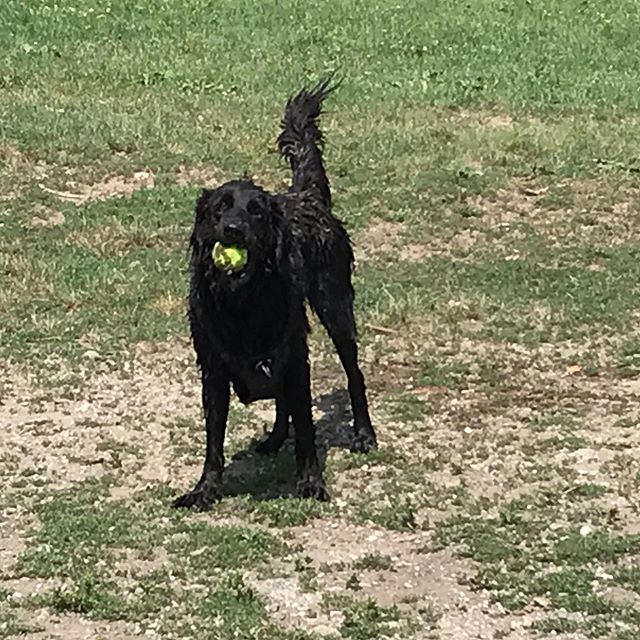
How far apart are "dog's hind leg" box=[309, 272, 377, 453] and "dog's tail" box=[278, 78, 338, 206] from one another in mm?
476

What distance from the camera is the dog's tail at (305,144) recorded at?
24.7ft

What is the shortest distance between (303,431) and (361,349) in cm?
229

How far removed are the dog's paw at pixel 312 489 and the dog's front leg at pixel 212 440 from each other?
0.37 metres

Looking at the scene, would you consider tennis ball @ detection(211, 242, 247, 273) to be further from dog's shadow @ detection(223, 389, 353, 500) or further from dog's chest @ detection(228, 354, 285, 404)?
dog's shadow @ detection(223, 389, 353, 500)

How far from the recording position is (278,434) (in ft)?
23.8

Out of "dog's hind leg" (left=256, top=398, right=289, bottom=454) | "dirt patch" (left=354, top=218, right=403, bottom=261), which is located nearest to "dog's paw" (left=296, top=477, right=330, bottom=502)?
"dog's hind leg" (left=256, top=398, right=289, bottom=454)

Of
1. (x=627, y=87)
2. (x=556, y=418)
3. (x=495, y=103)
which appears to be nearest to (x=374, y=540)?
(x=556, y=418)

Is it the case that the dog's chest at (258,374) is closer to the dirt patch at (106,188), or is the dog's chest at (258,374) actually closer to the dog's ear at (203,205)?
the dog's ear at (203,205)

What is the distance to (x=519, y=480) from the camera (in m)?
6.80

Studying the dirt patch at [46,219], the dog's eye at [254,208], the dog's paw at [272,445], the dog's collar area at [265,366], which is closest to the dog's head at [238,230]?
the dog's eye at [254,208]

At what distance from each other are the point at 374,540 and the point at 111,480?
1.43m

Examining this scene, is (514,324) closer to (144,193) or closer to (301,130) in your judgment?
(301,130)

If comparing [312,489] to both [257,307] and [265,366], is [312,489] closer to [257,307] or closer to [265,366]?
[265,366]

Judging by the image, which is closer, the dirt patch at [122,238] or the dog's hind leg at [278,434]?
the dog's hind leg at [278,434]
